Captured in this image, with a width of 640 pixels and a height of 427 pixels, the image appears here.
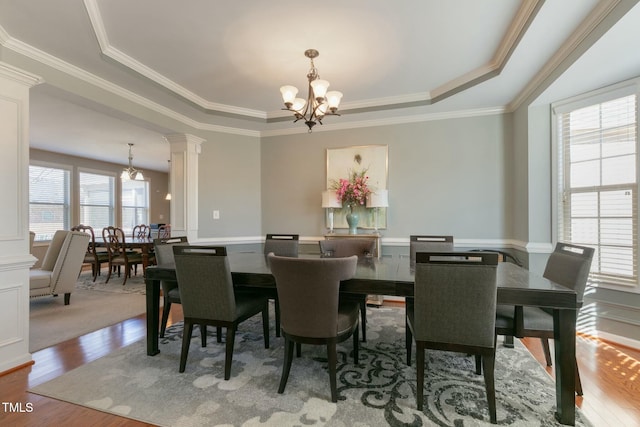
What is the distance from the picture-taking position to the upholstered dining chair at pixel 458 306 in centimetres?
159

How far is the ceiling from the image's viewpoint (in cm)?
204

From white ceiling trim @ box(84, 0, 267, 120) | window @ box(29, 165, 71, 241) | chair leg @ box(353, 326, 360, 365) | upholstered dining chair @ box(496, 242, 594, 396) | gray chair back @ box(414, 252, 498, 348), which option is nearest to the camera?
gray chair back @ box(414, 252, 498, 348)

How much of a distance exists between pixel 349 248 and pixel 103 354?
2324 millimetres

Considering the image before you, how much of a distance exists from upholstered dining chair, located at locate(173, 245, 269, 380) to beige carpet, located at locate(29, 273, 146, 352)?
1.68 metres

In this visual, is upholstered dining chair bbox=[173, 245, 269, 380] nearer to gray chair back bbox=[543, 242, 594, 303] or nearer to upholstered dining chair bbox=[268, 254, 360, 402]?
upholstered dining chair bbox=[268, 254, 360, 402]

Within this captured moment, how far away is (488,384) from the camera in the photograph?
1618 mm

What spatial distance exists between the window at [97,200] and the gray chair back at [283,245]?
20.4ft

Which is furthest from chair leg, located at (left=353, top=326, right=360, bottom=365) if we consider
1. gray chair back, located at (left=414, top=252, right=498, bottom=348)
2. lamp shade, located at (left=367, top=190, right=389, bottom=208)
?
lamp shade, located at (left=367, top=190, right=389, bottom=208)

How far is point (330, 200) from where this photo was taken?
13.1 ft

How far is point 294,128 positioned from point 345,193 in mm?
1308

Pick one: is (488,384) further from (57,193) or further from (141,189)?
(141,189)

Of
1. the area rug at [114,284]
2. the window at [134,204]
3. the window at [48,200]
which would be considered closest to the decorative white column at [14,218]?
the area rug at [114,284]

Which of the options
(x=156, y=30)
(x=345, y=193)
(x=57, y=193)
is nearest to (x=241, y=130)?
(x=345, y=193)

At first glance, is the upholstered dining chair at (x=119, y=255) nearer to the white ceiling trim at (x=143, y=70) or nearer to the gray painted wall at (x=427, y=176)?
the gray painted wall at (x=427, y=176)
